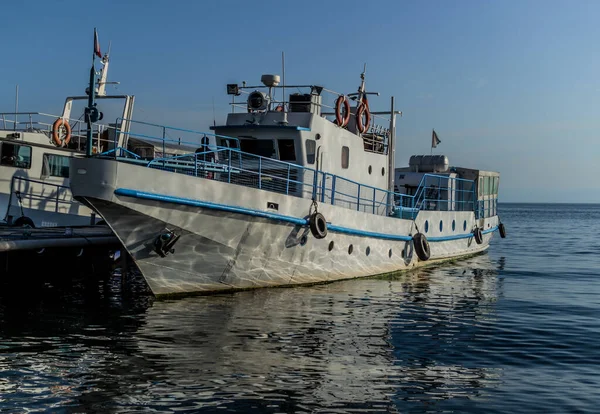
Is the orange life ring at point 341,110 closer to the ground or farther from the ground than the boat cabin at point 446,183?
farther from the ground

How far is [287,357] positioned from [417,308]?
5.34 metres

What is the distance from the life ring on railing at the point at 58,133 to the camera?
21.2 metres

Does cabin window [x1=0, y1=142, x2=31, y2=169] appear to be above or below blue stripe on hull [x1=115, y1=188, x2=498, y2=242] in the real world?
above

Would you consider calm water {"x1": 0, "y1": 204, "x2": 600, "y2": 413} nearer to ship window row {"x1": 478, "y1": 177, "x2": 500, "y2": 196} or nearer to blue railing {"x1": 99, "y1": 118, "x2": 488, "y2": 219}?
blue railing {"x1": 99, "y1": 118, "x2": 488, "y2": 219}

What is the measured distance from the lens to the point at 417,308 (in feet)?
46.9

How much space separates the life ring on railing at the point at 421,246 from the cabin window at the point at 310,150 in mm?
4786

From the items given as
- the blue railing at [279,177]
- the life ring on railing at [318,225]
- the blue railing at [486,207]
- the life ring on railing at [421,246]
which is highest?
the blue railing at [279,177]

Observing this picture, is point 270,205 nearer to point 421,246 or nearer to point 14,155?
point 421,246

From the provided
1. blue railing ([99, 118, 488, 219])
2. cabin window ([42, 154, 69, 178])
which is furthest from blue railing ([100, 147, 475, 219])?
cabin window ([42, 154, 69, 178])

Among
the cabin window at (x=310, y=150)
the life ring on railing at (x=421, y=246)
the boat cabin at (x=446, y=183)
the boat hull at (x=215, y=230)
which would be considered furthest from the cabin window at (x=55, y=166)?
the boat cabin at (x=446, y=183)

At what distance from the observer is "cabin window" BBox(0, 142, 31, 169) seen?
69.1ft

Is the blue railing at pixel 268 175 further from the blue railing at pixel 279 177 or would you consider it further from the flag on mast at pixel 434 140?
the flag on mast at pixel 434 140

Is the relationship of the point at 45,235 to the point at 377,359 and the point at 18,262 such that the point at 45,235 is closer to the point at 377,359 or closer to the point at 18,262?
the point at 18,262

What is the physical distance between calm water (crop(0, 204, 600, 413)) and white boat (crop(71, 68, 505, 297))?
2.18 ft
